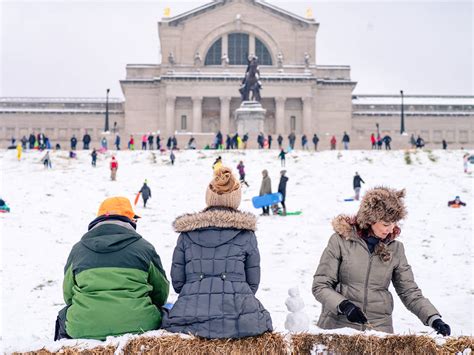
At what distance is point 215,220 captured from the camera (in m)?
4.95

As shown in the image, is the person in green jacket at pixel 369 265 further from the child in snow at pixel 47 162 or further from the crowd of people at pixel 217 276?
the child in snow at pixel 47 162

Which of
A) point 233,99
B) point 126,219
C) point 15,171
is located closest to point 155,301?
point 126,219

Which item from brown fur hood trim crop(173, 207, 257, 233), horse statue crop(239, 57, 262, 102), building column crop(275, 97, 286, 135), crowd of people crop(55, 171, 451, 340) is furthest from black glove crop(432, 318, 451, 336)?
building column crop(275, 97, 286, 135)

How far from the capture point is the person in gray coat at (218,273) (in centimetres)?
470

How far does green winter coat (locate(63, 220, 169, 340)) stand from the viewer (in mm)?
4895

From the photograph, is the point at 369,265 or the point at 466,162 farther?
the point at 466,162

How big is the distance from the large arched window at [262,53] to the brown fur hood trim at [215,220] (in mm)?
59245

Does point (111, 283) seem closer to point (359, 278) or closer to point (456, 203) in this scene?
point (359, 278)

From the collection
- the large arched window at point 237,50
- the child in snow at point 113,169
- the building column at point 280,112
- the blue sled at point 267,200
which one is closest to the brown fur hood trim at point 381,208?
the blue sled at point 267,200

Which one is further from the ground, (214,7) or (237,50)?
(214,7)

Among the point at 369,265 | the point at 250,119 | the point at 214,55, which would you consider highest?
the point at 214,55

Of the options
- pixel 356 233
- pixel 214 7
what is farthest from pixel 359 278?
pixel 214 7

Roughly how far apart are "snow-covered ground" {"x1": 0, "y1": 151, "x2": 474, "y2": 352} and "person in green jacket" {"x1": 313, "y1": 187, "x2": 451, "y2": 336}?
370mm

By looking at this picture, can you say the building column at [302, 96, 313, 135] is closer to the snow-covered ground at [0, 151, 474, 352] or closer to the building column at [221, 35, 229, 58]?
the building column at [221, 35, 229, 58]
